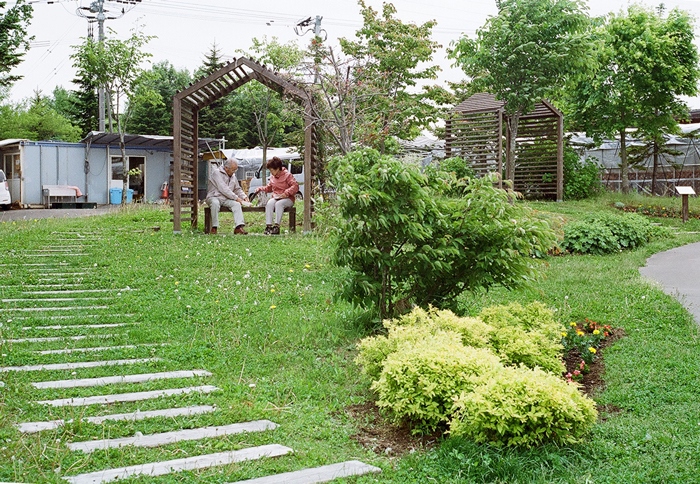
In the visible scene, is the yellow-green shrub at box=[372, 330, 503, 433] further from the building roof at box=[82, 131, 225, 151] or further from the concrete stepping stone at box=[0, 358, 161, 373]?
the building roof at box=[82, 131, 225, 151]

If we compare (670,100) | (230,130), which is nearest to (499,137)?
(670,100)

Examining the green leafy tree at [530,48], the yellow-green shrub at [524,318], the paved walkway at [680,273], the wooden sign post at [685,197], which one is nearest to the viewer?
the yellow-green shrub at [524,318]

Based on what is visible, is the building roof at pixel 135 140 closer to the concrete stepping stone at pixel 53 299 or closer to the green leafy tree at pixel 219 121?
the green leafy tree at pixel 219 121

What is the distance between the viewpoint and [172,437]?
3.84 metres

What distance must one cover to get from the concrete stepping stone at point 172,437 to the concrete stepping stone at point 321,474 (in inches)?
24.4

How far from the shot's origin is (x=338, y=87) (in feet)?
37.3

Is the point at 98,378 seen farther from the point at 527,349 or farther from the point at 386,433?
the point at 527,349

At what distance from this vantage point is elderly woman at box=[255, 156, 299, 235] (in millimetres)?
12859

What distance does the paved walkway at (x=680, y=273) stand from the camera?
707 centimetres

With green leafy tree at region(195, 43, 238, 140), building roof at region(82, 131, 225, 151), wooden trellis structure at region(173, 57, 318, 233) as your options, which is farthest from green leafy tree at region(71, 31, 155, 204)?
green leafy tree at region(195, 43, 238, 140)

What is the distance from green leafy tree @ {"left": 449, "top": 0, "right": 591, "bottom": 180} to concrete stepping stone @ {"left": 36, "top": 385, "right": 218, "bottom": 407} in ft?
45.1

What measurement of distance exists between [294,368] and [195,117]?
10401mm

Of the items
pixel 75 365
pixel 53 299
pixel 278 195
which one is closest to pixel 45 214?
pixel 278 195

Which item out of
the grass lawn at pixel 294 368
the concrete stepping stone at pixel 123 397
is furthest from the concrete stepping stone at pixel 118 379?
the concrete stepping stone at pixel 123 397
